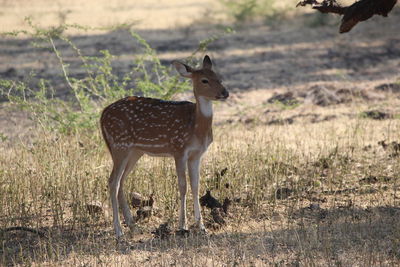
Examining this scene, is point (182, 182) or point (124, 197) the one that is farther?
point (124, 197)

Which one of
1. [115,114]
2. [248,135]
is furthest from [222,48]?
[115,114]

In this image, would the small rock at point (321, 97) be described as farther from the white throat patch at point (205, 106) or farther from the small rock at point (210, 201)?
the white throat patch at point (205, 106)

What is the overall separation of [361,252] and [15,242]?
3376mm

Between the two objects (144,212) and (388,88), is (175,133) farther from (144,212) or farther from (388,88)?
(388,88)

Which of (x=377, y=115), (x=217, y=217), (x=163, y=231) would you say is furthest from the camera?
(x=377, y=115)

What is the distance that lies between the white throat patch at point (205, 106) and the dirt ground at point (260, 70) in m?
1.19

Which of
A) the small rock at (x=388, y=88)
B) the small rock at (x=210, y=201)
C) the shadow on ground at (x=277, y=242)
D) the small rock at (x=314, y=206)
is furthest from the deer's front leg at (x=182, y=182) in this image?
the small rock at (x=388, y=88)

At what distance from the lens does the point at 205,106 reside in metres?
8.09

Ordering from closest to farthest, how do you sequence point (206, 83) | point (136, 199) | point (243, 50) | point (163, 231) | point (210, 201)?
point (163, 231) → point (206, 83) → point (210, 201) → point (136, 199) → point (243, 50)

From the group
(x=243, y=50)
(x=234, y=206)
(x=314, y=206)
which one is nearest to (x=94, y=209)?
(x=234, y=206)

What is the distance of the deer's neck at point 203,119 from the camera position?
317 inches

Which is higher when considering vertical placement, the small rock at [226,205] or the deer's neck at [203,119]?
the deer's neck at [203,119]

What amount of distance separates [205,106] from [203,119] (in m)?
0.14

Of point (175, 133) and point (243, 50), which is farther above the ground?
point (243, 50)
